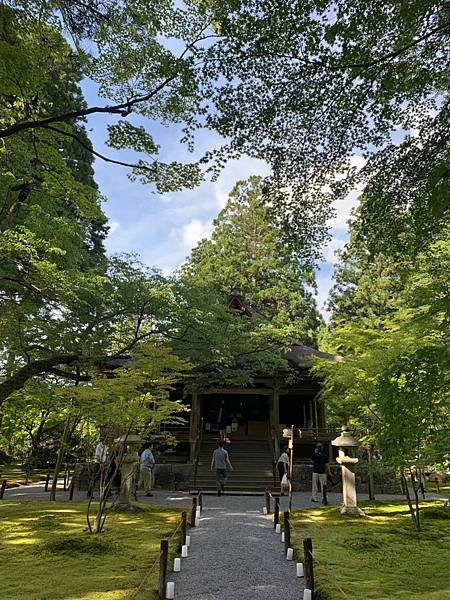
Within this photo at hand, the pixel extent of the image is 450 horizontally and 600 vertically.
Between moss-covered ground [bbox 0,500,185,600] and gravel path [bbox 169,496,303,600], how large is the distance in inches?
19.0

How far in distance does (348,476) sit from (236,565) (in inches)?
191

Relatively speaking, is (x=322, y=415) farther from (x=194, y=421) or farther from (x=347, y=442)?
(x=347, y=442)

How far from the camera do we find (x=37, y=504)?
11445 mm

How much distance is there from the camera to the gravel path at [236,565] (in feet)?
16.9

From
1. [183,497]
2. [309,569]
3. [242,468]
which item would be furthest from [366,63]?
[242,468]

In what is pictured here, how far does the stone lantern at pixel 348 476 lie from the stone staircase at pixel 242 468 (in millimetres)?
4524

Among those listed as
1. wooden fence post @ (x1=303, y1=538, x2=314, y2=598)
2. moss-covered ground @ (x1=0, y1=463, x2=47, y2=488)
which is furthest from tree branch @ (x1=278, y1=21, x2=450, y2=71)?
moss-covered ground @ (x1=0, y1=463, x2=47, y2=488)

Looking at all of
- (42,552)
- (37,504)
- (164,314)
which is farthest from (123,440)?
(37,504)

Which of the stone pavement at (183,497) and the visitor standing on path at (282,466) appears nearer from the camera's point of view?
the stone pavement at (183,497)

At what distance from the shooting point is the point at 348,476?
33.7ft

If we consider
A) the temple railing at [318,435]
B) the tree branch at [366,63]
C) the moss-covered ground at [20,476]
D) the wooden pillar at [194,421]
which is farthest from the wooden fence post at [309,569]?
the moss-covered ground at [20,476]

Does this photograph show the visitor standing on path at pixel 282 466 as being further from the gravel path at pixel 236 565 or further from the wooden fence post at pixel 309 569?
the wooden fence post at pixel 309 569

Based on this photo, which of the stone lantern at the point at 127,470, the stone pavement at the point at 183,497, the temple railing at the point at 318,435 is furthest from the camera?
the temple railing at the point at 318,435

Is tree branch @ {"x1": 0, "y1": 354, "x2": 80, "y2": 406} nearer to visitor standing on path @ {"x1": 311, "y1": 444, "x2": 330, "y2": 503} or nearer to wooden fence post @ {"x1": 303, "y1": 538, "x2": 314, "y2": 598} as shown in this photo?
wooden fence post @ {"x1": 303, "y1": 538, "x2": 314, "y2": 598}
